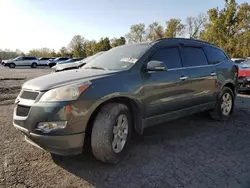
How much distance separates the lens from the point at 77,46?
62.9m

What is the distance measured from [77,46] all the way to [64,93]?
207 ft


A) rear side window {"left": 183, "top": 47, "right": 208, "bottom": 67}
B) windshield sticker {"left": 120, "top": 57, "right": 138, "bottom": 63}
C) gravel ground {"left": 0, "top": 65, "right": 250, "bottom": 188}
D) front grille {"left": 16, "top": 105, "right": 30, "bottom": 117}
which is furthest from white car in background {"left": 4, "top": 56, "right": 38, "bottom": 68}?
front grille {"left": 16, "top": 105, "right": 30, "bottom": 117}

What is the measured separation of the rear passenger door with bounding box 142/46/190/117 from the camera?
133 inches

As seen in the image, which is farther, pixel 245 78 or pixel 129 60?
pixel 245 78

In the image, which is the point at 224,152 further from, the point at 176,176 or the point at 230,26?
the point at 230,26

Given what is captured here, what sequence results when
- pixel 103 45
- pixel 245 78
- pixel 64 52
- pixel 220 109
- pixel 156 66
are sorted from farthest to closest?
pixel 64 52
pixel 103 45
pixel 245 78
pixel 220 109
pixel 156 66

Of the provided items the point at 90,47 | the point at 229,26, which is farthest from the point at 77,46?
the point at 229,26

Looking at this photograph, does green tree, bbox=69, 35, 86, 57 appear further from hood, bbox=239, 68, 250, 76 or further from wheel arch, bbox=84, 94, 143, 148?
wheel arch, bbox=84, 94, 143, 148

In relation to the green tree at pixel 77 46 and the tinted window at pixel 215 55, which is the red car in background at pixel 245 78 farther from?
the green tree at pixel 77 46

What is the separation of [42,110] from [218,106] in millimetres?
3975

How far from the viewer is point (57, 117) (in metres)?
2.52

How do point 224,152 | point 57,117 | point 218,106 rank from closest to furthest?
point 57,117 < point 224,152 < point 218,106

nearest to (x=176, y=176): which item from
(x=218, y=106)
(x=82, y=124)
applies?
(x=82, y=124)

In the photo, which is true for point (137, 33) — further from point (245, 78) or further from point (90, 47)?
point (245, 78)
